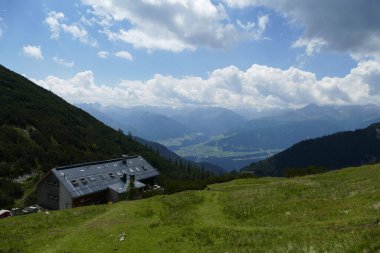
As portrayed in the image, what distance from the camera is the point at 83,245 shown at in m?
26.5

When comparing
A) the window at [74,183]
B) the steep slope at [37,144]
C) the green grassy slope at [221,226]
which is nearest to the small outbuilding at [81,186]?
the window at [74,183]

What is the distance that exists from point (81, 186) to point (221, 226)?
57671 millimetres

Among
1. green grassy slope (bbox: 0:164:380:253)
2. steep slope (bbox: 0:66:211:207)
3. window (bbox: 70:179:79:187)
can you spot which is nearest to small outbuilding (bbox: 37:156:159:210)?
window (bbox: 70:179:79:187)

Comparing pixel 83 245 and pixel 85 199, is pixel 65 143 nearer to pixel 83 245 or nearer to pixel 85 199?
pixel 85 199

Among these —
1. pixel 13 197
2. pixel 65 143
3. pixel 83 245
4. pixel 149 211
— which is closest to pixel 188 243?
pixel 83 245

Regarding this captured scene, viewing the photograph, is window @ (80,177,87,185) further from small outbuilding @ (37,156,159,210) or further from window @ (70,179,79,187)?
window @ (70,179,79,187)

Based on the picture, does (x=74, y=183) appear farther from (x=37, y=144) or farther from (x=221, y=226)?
(x=221, y=226)

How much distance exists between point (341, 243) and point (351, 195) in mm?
20761

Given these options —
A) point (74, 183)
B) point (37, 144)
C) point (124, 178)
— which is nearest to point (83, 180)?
point (74, 183)

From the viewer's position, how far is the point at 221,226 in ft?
97.2

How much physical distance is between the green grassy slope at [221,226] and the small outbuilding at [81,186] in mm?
37233

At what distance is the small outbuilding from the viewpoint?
7856 centimetres

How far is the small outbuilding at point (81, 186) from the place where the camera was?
7856cm

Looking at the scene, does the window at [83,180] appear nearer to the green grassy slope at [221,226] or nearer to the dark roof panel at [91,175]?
the dark roof panel at [91,175]
